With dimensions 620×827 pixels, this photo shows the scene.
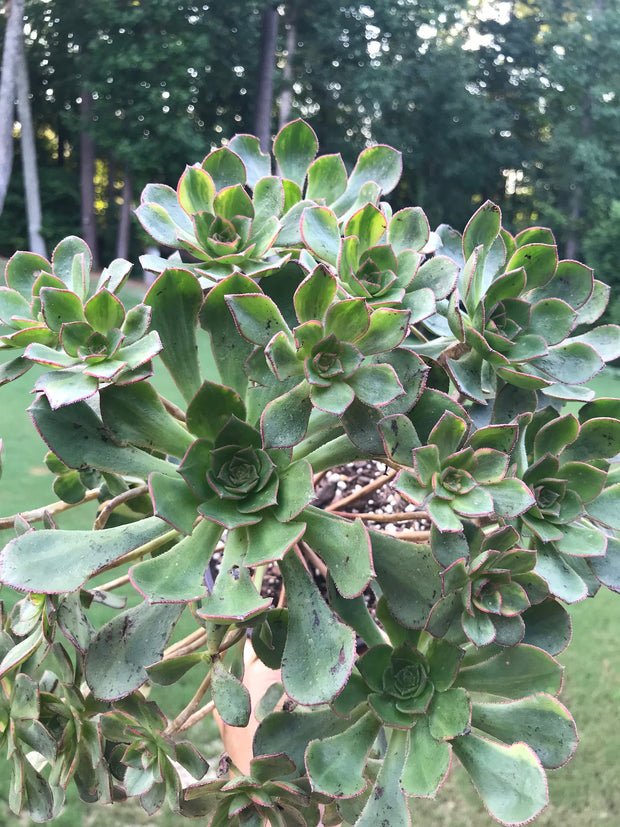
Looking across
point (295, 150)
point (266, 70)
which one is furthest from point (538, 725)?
point (266, 70)

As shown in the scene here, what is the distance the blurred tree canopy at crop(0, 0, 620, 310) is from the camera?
830cm

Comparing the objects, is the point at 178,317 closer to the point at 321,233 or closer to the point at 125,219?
the point at 321,233

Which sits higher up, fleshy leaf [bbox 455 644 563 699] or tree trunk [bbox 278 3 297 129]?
fleshy leaf [bbox 455 644 563 699]

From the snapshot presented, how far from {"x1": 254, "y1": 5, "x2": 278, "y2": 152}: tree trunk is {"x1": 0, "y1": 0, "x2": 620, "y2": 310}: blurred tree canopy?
4cm

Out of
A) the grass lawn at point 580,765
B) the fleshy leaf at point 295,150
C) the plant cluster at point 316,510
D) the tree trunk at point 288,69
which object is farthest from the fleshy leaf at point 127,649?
the tree trunk at point 288,69

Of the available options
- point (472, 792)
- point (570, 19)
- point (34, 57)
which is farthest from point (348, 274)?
point (570, 19)

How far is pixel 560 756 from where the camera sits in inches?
15.2

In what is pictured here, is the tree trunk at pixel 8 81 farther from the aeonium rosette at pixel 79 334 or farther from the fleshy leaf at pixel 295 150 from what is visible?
the aeonium rosette at pixel 79 334

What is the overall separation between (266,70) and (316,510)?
9.56 meters

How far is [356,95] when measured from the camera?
368 inches

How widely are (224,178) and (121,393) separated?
0.23m

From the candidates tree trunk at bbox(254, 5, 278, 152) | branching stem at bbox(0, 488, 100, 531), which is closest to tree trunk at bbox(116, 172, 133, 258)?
tree trunk at bbox(254, 5, 278, 152)

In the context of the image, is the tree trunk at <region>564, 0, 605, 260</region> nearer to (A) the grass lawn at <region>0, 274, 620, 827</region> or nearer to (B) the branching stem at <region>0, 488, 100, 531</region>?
(A) the grass lawn at <region>0, 274, 620, 827</region>

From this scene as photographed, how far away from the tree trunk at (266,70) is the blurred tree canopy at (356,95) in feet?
0.13
